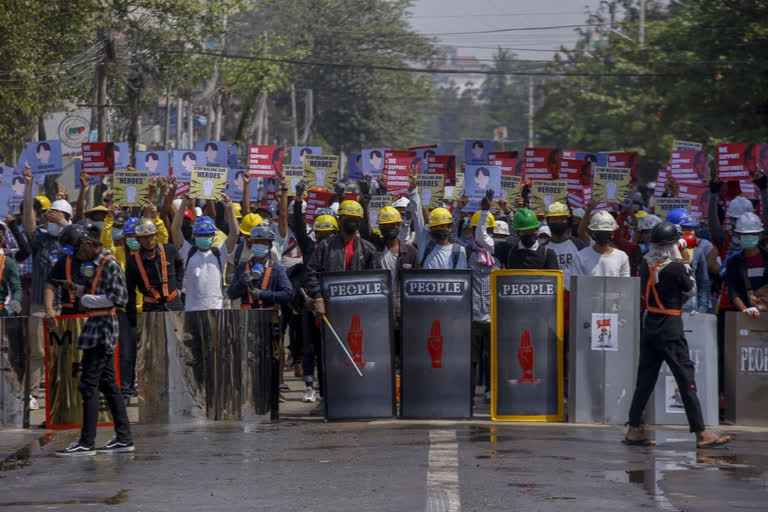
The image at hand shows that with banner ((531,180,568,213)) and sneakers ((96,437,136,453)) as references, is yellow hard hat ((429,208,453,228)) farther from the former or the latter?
banner ((531,180,568,213))

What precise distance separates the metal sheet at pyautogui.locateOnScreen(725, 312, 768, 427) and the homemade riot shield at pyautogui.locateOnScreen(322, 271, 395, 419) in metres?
3.07

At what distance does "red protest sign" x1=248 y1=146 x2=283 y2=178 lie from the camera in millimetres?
18484

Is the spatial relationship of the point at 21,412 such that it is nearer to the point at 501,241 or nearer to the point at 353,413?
the point at 353,413

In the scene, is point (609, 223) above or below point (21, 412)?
above

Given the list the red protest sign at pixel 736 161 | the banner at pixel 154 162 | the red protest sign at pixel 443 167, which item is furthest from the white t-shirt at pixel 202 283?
the red protest sign at pixel 736 161

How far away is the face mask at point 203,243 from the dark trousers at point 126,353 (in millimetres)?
984

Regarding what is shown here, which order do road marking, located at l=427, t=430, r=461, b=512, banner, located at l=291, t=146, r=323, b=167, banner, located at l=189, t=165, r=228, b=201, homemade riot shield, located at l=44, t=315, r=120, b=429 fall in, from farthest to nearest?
banner, located at l=291, t=146, r=323, b=167, banner, located at l=189, t=165, r=228, b=201, homemade riot shield, located at l=44, t=315, r=120, b=429, road marking, located at l=427, t=430, r=461, b=512

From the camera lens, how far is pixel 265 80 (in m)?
49.5

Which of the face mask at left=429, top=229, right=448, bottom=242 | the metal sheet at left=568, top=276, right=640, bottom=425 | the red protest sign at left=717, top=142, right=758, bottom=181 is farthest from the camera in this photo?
the red protest sign at left=717, top=142, right=758, bottom=181

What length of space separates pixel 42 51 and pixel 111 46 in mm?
8052

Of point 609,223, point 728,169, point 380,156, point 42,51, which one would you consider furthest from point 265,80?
point 609,223

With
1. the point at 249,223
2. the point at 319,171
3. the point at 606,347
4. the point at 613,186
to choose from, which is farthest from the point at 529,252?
the point at 319,171

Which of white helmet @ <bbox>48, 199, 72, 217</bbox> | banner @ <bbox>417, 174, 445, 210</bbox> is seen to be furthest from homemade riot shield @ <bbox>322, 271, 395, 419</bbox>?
banner @ <bbox>417, 174, 445, 210</bbox>

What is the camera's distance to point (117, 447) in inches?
389
